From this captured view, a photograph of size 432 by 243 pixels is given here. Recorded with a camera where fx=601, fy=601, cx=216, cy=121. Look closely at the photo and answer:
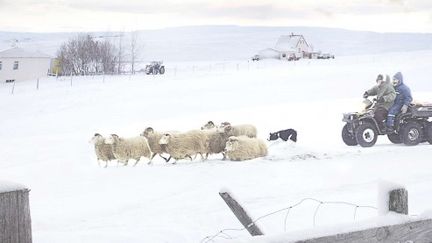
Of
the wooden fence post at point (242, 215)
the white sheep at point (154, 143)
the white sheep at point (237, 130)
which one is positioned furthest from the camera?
the white sheep at point (237, 130)

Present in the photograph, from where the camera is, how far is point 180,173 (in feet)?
30.1

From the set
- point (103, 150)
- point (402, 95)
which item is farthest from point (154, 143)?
point (402, 95)

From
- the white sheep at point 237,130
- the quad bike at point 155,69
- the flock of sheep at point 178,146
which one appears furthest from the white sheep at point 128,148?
the quad bike at point 155,69

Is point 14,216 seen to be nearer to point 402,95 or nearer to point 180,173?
→ point 180,173

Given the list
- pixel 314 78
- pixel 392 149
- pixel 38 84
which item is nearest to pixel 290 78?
pixel 314 78

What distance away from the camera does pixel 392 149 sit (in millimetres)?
11633

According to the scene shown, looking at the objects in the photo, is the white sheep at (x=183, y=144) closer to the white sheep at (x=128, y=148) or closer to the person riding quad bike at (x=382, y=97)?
the white sheep at (x=128, y=148)

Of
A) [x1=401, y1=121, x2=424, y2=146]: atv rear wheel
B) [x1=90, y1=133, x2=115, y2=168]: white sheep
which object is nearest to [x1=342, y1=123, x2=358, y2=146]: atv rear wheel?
[x1=401, y1=121, x2=424, y2=146]: atv rear wheel

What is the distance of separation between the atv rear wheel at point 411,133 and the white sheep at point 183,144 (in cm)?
429

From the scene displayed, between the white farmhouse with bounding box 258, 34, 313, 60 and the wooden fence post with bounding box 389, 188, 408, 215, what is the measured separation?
183ft

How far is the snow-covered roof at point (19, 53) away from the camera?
28513mm

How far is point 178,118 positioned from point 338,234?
711 inches

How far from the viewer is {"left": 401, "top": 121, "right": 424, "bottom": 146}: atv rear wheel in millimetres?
12188

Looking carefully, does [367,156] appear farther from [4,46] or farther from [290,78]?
[4,46]
